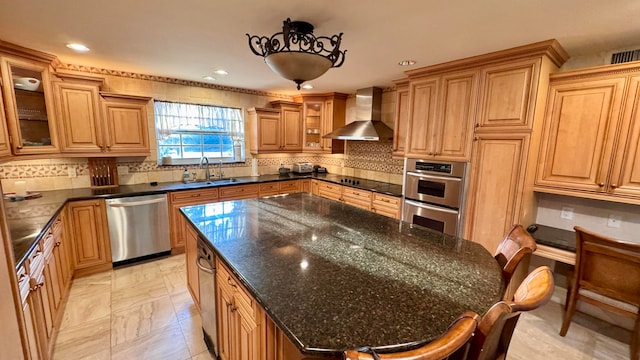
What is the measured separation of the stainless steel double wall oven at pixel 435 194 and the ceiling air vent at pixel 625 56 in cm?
138

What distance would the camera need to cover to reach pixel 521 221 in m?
2.42

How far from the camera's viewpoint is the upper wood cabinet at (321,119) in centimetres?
462

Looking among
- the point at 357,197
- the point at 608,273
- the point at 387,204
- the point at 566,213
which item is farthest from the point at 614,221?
the point at 357,197

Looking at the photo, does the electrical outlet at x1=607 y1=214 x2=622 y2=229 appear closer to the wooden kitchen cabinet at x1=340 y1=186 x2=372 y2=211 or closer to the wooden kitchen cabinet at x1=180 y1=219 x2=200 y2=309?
the wooden kitchen cabinet at x1=340 y1=186 x2=372 y2=211

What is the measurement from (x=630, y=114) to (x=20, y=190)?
5.79 m

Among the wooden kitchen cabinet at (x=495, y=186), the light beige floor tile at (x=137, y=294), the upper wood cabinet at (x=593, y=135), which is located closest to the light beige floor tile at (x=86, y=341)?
the light beige floor tile at (x=137, y=294)

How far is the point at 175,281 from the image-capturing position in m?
2.89

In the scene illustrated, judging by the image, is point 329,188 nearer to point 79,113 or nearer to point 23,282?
point 79,113

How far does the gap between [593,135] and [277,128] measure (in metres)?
3.90

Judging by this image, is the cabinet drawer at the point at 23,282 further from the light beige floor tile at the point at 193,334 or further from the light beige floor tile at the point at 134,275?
the light beige floor tile at the point at 134,275

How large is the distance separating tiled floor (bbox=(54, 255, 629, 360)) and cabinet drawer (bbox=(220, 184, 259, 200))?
4.46 feet

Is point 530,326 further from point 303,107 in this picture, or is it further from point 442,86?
point 303,107

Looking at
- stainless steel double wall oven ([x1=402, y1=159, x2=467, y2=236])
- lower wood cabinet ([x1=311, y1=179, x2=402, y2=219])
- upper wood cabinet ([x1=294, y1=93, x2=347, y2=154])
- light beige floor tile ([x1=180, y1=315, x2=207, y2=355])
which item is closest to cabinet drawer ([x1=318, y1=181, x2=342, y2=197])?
lower wood cabinet ([x1=311, y1=179, x2=402, y2=219])

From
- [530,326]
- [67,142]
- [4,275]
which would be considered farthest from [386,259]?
[67,142]
